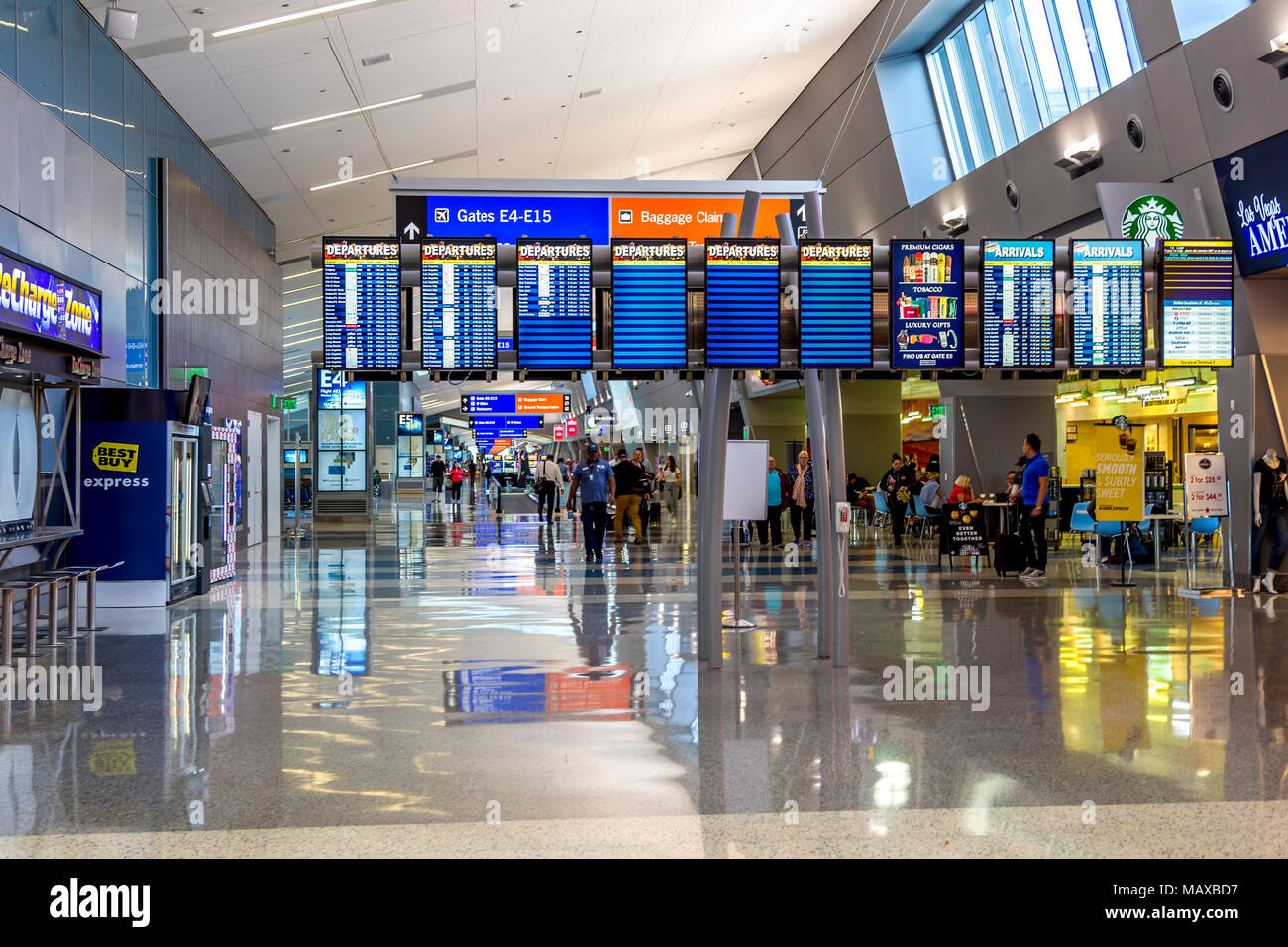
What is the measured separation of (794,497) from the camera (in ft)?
68.8

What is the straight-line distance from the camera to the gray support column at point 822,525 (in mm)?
8633

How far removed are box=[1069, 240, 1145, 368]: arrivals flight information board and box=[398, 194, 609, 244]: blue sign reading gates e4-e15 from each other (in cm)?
425

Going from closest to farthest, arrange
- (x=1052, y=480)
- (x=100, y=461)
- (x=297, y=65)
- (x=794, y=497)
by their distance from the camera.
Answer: (x=100, y=461) → (x=297, y=65) → (x=1052, y=480) → (x=794, y=497)

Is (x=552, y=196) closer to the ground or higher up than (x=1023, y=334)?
higher up

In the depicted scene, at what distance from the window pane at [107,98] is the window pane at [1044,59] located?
12.4 metres

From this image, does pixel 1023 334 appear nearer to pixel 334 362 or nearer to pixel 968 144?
pixel 334 362

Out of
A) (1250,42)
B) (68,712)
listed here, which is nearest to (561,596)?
(68,712)

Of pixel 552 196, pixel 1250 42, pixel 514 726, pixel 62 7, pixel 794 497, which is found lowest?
pixel 514 726

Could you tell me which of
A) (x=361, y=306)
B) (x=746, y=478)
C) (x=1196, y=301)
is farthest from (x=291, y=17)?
(x=1196, y=301)

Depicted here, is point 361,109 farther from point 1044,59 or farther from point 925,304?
point 925,304

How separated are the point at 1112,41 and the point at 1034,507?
20.3 feet

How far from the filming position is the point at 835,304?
Result: 28.1 ft

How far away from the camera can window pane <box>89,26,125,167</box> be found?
43.4ft

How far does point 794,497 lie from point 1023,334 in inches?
478
